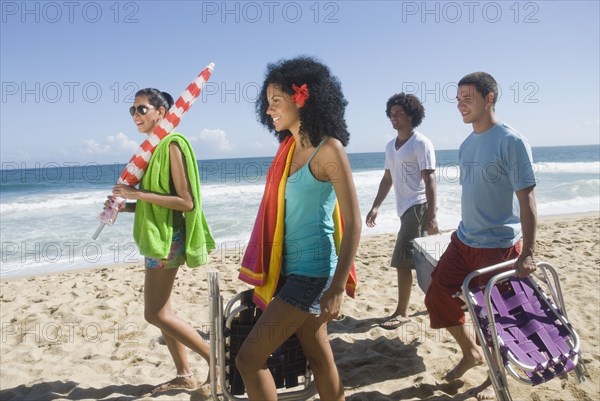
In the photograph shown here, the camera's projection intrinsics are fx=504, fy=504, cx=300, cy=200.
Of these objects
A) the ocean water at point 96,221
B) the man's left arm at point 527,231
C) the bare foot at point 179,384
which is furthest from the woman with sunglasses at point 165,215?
the ocean water at point 96,221

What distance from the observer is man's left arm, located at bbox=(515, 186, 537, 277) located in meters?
2.61

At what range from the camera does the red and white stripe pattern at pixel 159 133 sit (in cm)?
301

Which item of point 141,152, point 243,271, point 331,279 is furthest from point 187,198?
point 331,279

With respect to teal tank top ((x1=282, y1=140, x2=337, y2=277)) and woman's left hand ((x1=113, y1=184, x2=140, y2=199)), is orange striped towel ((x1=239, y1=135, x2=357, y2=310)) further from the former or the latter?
woman's left hand ((x1=113, y1=184, x2=140, y2=199))

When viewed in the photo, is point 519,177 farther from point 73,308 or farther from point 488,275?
point 73,308

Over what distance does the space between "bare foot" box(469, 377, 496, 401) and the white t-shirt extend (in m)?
1.62

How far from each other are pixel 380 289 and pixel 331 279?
3.56 m

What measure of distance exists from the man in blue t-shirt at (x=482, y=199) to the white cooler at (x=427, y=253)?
0.51m

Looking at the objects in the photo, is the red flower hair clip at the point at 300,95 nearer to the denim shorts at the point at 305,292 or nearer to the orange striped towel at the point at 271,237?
the orange striped towel at the point at 271,237

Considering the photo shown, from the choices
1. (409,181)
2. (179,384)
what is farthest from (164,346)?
(409,181)

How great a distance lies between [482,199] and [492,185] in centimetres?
11

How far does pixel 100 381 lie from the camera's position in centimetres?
355

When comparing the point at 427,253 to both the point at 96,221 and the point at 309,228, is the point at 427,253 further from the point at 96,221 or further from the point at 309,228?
the point at 96,221

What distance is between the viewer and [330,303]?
210 centimetres
